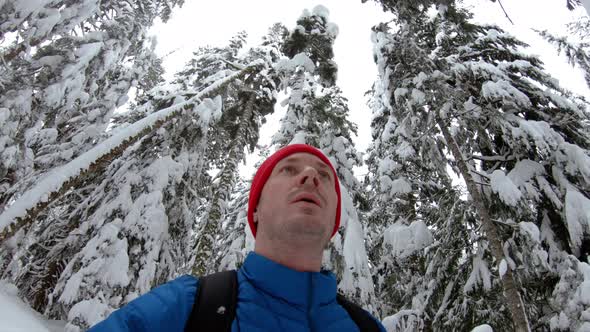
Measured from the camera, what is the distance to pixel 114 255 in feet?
25.6

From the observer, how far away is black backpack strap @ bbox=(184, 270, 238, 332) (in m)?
1.72

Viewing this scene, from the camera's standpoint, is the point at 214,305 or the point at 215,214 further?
the point at 215,214

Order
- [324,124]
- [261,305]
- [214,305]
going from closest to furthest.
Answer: [214,305] → [261,305] → [324,124]

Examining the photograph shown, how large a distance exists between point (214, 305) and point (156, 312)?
0.97ft

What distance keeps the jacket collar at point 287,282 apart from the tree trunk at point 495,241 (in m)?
6.79

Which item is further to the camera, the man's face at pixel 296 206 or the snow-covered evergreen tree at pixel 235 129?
the snow-covered evergreen tree at pixel 235 129

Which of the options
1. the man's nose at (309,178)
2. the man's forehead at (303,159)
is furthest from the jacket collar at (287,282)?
the man's forehead at (303,159)

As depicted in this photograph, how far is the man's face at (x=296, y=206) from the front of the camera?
7.69 feet

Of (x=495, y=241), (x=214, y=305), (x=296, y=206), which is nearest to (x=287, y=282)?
(x=214, y=305)

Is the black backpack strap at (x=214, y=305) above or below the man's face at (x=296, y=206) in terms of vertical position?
below

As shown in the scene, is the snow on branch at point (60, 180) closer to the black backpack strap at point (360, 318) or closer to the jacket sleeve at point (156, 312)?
the jacket sleeve at point (156, 312)

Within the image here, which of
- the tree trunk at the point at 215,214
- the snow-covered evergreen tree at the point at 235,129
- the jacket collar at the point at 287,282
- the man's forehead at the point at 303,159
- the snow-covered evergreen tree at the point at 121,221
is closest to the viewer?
the jacket collar at the point at 287,282

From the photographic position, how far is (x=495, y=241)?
7867 mm

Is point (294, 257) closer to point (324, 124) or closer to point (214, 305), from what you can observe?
point (214, 305)
